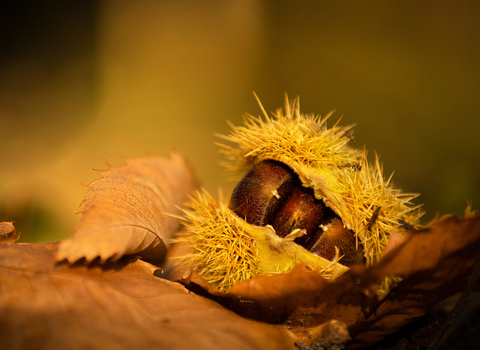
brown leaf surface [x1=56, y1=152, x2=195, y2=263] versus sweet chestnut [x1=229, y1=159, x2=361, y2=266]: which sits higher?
sweet chestnut [x1=229, y1=159, x2=361, y2=266]

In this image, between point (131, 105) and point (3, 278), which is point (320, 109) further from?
point (3, 278)

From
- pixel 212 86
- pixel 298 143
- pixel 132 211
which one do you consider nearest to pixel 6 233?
pixel 132 211

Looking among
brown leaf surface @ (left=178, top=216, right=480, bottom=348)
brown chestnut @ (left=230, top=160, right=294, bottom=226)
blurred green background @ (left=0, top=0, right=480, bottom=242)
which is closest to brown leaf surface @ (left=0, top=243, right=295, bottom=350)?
brown leaf surface @ (left=178, top=216, right=480, bottom=348)

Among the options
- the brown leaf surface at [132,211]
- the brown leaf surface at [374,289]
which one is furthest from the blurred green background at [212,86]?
the brown leaf surface at [374,289]

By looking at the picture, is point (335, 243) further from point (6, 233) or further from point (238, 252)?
point (6, 233)

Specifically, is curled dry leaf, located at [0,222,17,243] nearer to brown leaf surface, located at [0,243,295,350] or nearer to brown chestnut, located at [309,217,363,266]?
brown leaf surface, located at [0,243,295,350]
